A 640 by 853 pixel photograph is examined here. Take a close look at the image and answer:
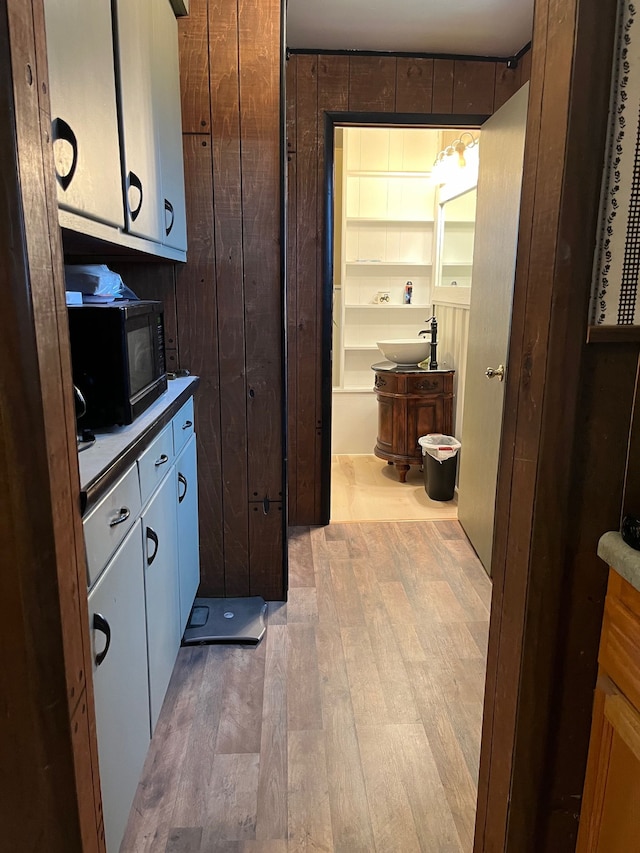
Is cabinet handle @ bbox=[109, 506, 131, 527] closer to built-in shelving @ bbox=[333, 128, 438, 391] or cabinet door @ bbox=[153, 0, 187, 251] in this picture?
cabinet door @ bbox=[153, 0, 187, 251]

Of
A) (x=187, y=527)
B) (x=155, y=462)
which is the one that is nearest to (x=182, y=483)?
(x=187, y=527)

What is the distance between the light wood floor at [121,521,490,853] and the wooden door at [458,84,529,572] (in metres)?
0.47

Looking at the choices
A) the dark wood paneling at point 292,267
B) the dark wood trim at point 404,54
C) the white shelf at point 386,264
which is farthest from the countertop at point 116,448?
the white shelf at point 386,264

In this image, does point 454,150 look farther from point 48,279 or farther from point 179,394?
point 48,279

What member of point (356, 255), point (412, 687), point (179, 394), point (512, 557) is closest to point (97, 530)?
point (512, 557)

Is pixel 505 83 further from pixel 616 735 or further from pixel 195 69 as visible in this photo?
pixel 616 735

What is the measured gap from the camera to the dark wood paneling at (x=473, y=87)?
3004 mm

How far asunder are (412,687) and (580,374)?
4.80 ft

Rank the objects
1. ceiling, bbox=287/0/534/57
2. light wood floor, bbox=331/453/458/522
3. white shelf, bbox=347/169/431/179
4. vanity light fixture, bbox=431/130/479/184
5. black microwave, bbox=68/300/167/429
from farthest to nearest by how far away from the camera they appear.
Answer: white shelf, bbox=347/169/431/179 < vanity light fixture, bbox=431/130/479/184 < light wood floor, bbox=331/453/458/522 < ceiling, bbox=287/0/534/57 < black microwave, bbox=68/300/167/429

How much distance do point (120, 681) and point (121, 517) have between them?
1.18ft

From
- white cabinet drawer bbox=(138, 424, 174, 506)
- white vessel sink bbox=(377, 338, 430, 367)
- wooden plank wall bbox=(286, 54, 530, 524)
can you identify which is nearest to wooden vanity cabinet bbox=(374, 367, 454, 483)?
white vessel sink bbox=(377, 338, 430, 367)

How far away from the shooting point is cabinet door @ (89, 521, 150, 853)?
3.90 ft

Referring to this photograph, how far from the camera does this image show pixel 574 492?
971 millimetres

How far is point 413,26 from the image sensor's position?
106 inches
